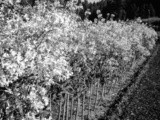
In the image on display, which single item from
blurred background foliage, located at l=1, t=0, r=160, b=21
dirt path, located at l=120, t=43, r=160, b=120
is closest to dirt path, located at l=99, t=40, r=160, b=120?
dirt path, located at l=120, t=43, r=160, b=120

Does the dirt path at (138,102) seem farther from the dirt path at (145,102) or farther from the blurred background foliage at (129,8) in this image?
the blurred background foliage at (129,8)

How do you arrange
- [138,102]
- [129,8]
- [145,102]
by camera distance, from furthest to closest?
1. [129,8]
2. [145,102]
3. [138,102]

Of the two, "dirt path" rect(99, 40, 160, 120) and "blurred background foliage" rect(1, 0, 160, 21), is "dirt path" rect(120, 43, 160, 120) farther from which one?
"blurred background foliage" rect(1, 0, 160, 21)

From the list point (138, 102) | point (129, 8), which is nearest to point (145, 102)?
point (138, 102)

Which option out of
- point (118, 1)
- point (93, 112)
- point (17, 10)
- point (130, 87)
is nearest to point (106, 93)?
point (130, 87)

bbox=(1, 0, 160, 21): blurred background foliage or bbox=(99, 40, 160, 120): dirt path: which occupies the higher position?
bbox=(99, 40, 160, 120): dirt path

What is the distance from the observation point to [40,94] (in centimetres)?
461

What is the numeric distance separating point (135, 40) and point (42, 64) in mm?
13672

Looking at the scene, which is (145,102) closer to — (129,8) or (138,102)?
(138,102)

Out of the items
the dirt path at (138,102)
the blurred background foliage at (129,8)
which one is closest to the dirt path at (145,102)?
the dirt path at (138,102)

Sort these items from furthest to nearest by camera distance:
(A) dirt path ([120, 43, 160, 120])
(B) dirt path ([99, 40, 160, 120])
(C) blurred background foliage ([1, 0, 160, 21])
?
1. (C) blurred background foliage ([1, 0, 160, 21])
2. (A) dirt path ([120, 43, 160, 120])
3. (B) dirt path ([99, 40, 160, 120])

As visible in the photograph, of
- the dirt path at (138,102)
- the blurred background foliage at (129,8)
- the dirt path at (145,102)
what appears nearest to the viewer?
the dirt path at (138,102)

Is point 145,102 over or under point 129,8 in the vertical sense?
over

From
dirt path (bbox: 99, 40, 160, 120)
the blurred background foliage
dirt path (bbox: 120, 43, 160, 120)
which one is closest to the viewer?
dirt path (bbox: 99, 40, 160, 120)
